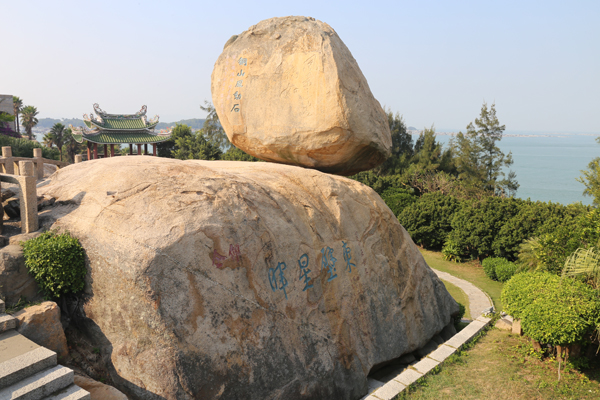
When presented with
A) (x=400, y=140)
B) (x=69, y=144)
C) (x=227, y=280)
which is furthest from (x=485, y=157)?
(x=69, y=144)

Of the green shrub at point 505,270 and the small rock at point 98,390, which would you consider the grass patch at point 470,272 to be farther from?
the small rock at point 98,390

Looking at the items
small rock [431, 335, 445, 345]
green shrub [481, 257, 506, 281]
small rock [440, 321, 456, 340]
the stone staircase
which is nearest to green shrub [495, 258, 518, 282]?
green shrub [481, 257, 506, 281]

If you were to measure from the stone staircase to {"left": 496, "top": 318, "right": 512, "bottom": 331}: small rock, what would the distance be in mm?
8161

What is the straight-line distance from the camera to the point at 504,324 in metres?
9.01

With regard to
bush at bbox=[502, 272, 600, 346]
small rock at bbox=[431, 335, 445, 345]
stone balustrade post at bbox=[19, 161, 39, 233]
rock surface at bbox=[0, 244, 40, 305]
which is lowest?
small rock at bbox=[431, 335, 445, 345]

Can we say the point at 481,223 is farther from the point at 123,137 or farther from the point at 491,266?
the point at 123,137

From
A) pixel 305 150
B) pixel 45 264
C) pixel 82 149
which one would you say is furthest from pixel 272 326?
pixel 82 149

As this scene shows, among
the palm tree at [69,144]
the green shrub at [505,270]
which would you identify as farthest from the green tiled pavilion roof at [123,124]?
the green shrub at [505,270]

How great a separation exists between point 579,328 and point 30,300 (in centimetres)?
811

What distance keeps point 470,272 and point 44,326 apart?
1524 centimetres

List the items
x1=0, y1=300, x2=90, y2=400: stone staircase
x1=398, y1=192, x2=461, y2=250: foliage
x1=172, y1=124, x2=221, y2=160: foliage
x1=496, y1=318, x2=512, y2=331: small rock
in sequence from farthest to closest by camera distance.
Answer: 1. x1=172, y1=124, x2=221, y2=160: foliage
2. x1=398, y1=192, x2=461, y2=250: foliage
3. x1=496, y1=318, x2=512, y2=331: small rock
4. x1=0, y1=300, x2=90, y2=400: stone staircase

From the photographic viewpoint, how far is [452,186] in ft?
84.8

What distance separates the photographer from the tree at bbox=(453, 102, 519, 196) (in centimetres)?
3192

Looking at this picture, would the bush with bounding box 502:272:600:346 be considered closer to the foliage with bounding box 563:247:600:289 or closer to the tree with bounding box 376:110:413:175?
the foliage with bounding box 563:247:600:289
